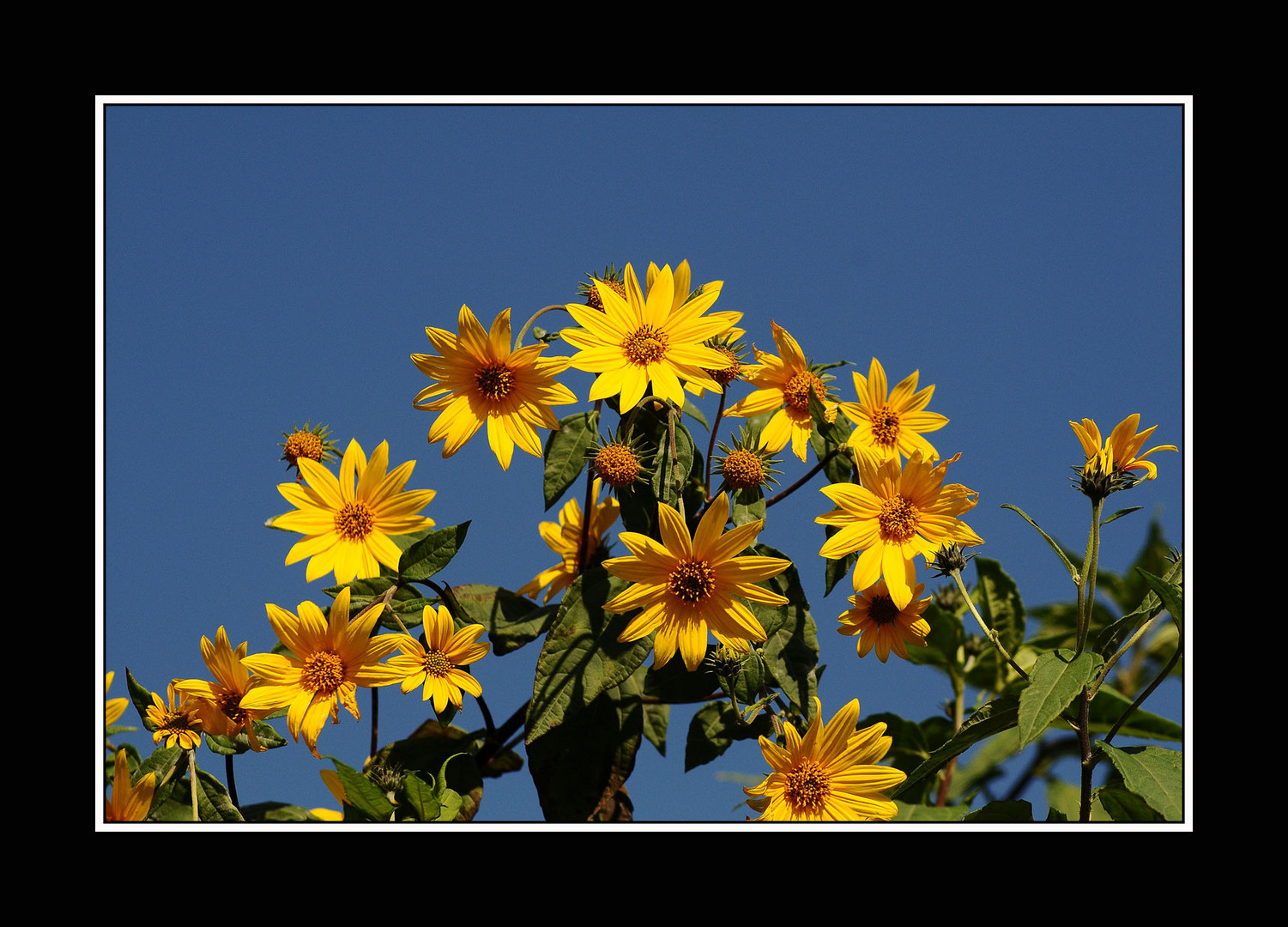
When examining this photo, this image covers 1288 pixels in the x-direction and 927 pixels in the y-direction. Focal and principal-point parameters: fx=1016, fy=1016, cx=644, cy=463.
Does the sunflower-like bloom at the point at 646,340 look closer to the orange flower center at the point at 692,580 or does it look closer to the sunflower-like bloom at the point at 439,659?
the orange flower center at the point at 692,580

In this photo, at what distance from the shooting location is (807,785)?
2176 millimetres

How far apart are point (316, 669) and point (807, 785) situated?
107 centimetres

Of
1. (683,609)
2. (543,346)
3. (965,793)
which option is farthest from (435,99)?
(965,793)

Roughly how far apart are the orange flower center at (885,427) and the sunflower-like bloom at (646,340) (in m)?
0.44

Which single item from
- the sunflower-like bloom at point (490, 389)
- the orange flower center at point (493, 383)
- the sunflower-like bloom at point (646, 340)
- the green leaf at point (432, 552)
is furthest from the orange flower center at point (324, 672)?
the sunflower-like bloom at point (646, 340)

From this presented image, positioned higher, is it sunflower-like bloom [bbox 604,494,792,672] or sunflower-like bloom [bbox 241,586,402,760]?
sunflower-like bloom [bbox 604,494,792,672]

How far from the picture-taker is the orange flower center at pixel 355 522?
7.41 ft

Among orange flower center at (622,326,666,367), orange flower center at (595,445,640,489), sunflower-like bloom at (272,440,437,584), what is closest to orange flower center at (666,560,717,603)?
orange flower center at (595,445,640,489)

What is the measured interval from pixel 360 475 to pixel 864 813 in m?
1.33

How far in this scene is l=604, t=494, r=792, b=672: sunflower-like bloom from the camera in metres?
2.08

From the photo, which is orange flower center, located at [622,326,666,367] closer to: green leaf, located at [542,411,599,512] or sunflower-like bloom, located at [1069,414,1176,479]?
green leaf, located at [542,411,599,512]

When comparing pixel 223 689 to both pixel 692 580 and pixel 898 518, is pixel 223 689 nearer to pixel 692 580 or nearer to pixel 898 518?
pixel 692 580

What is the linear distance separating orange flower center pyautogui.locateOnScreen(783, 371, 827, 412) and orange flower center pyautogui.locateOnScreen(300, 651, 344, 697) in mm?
1177
